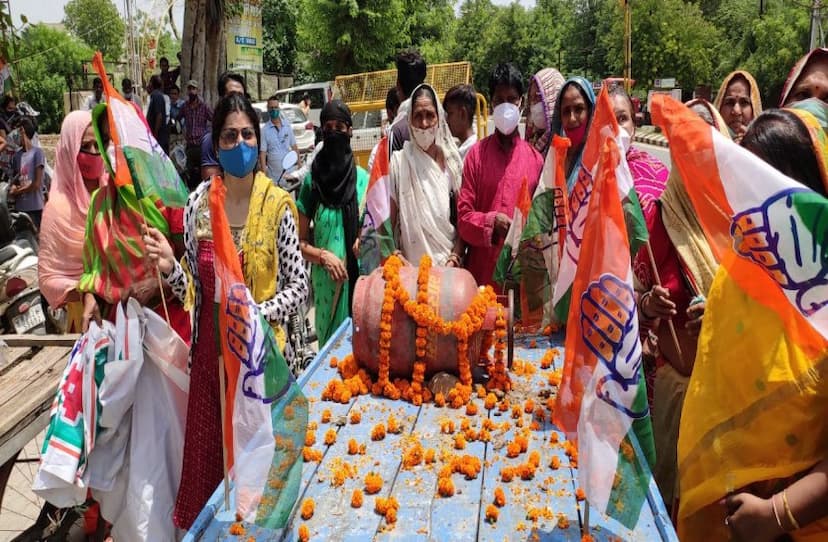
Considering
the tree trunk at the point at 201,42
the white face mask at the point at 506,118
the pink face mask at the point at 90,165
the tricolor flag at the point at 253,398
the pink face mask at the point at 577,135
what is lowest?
the tricolor flag at the point at 253,398

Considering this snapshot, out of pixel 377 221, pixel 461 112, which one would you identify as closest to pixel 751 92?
pixel 461 112

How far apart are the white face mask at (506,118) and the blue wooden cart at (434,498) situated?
5.80 feet

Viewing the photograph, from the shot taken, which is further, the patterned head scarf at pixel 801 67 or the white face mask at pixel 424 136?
the white face mask at pixel 424 136

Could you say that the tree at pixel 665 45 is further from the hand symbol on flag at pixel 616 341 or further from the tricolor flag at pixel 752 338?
the tricolor flag at pixel 752 338

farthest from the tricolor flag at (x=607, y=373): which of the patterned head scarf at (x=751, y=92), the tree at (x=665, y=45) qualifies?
the tree at (x=665, y=45)

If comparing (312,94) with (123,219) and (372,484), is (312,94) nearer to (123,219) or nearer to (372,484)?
(123,219)

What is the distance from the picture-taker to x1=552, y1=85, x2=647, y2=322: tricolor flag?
98.7 inches

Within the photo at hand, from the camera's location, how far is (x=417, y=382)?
2.87 metres

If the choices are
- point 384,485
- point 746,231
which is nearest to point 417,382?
point 384,485

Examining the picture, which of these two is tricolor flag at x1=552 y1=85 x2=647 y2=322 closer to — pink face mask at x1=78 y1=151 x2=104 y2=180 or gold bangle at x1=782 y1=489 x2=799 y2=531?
gold bangle at x1=782 y1=489 x2=799 y2=531

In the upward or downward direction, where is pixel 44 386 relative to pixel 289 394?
downward

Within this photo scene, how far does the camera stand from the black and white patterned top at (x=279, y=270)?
8.88ft

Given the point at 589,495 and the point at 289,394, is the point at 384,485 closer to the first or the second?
the point at 289,394

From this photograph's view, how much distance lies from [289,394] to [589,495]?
1.00 meters
